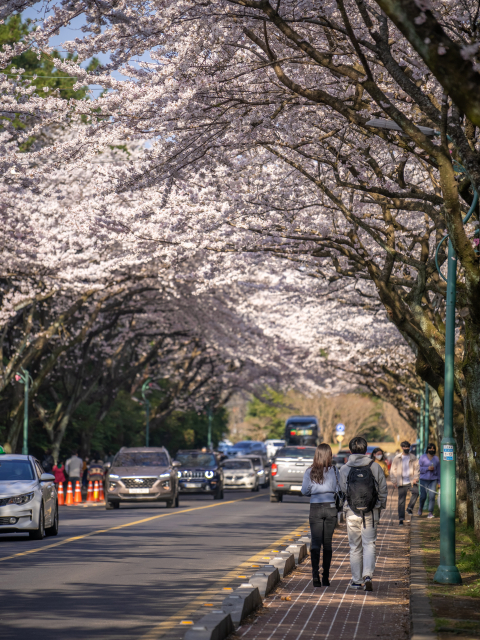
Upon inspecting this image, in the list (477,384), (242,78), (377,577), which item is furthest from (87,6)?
(377,577)

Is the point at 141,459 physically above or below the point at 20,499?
above

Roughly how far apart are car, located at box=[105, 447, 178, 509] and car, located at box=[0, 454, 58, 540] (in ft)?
28.8

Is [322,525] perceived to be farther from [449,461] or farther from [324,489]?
[449,461]

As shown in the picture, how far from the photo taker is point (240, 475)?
41062 mm

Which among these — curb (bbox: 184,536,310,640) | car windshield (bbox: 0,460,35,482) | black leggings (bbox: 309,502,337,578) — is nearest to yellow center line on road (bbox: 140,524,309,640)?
curb (bbox: 184,536,310,640)

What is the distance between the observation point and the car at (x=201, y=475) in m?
33.6

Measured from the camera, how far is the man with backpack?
Answer: 36.6 ft

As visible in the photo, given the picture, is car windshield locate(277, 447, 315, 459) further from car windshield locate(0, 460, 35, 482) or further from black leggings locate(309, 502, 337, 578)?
black leggings locate(309, 502, 337, 578)

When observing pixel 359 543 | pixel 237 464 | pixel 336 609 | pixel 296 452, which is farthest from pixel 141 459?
pixel 336 609

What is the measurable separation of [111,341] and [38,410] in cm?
553

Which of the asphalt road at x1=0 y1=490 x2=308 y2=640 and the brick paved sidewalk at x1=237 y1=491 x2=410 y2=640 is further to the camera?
the asphalt road at x1=0 y1=490 x2=308 y2=640

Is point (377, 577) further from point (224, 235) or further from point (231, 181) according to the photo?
point (224, 235)

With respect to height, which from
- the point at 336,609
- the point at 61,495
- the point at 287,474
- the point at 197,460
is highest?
the point at 197,460

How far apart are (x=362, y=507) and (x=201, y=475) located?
75.2ft
